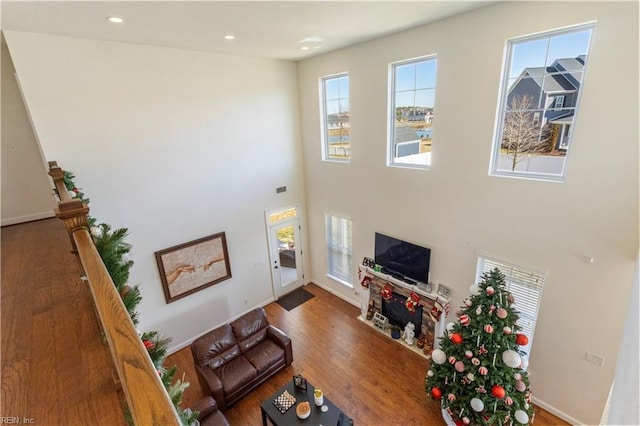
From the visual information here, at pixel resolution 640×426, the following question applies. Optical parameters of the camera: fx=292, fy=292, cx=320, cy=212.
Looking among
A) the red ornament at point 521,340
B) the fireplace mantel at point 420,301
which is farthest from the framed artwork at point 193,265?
the red ornament at point 521,340

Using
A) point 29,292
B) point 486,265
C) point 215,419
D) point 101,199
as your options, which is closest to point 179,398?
point 29,292

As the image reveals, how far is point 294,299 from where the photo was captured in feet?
24.5

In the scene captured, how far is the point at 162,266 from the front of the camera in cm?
546

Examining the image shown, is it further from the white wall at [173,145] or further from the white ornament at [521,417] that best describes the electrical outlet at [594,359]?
the white wall at [173,145]

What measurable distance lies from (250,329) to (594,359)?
17.1ft

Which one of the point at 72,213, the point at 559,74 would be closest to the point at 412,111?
the point at 559,74

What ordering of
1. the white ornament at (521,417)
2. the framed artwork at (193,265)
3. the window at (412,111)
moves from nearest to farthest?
the white ornament at (521,417)
the window at (412,111)
the framed artwork at (193,265)

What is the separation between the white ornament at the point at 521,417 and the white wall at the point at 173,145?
206 inches

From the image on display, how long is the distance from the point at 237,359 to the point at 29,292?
338 cm

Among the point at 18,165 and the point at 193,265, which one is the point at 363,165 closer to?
the point at 193,265

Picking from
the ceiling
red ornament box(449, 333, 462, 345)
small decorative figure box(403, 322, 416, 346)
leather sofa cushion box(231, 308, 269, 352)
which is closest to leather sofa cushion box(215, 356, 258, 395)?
leather sofa cushion box(231, 308, 269, 352)

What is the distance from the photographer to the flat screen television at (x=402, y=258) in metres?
5.37

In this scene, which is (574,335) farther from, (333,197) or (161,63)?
(161,63)

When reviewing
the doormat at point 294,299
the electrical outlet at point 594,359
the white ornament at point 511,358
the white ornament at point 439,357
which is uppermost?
the white ornament at point 511,358
